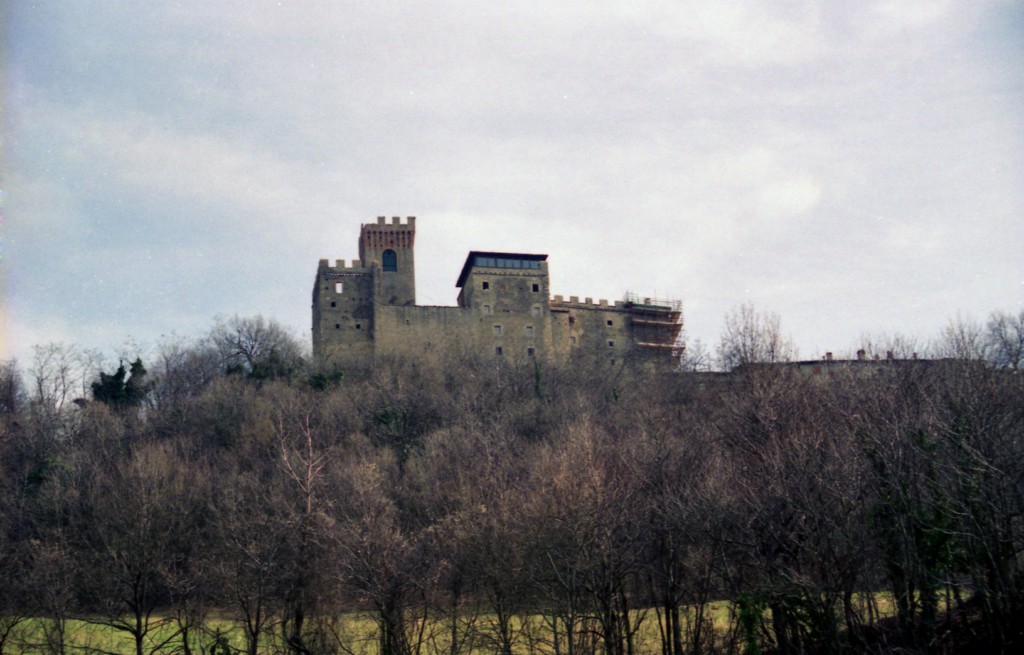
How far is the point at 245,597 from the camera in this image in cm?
2886

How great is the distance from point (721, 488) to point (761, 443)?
2701mm

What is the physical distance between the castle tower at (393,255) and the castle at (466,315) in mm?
70

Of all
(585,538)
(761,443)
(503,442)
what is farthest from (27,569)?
(761,443)

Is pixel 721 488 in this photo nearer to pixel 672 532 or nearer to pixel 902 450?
pixel 672 532

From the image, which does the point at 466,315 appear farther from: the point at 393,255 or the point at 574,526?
the point at 574,526

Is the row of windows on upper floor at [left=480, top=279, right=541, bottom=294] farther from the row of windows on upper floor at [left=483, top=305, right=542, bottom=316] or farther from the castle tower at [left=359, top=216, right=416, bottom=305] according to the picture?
the castle tower at [left=359, top=216, right=416, bottom=305]

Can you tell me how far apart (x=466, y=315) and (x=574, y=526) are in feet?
121

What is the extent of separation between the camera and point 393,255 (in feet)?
214

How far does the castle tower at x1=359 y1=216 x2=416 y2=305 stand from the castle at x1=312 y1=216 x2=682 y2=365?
0.07m

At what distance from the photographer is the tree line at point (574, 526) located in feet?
67.7

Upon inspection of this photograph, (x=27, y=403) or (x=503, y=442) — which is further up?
(x=27, y=403)

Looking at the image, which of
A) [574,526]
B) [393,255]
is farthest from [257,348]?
[574,526]

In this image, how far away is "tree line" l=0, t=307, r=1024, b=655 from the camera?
20.6m

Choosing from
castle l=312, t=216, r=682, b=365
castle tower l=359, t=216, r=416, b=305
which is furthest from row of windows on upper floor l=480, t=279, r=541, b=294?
castle tower l=359, t=216, r=416, b=305
